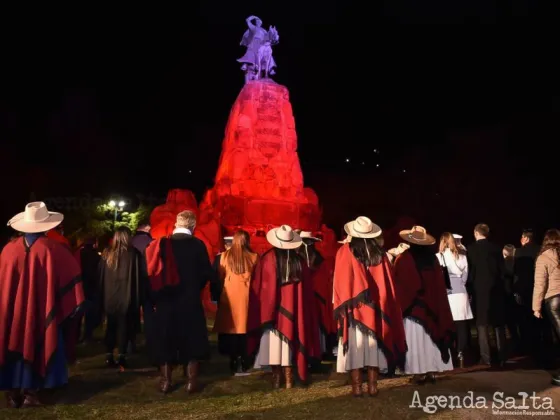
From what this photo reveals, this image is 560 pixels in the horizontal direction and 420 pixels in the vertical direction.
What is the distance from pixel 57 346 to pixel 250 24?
26.0m

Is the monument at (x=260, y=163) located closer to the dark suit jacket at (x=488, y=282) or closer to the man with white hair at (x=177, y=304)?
the dark suit jacket at (x=488, y=282)

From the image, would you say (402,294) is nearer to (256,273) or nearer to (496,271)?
(256,273)

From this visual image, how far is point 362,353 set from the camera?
5949 mm

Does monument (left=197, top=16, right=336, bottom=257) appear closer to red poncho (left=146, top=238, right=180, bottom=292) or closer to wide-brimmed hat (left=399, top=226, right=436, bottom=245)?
wide-brimmed hat (left=399, top=226, right=436, bottom=245)

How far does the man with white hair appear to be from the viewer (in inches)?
250

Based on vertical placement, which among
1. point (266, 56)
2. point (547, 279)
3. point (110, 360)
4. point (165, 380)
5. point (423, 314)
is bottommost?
point (165, 380)

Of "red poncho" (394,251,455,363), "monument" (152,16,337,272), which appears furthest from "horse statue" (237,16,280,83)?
"red poncho" (394,251,455,363)

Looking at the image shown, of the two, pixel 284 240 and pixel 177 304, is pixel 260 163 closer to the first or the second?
pixel 284 240

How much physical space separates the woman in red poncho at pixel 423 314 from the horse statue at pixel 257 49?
23.5 meters

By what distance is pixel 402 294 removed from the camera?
21.7 ft

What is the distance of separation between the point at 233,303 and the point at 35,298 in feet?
9.08

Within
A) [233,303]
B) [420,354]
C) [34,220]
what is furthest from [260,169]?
[34,220]

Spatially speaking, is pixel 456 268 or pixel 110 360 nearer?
pixel 110 360

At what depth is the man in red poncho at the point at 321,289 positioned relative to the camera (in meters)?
8.38
